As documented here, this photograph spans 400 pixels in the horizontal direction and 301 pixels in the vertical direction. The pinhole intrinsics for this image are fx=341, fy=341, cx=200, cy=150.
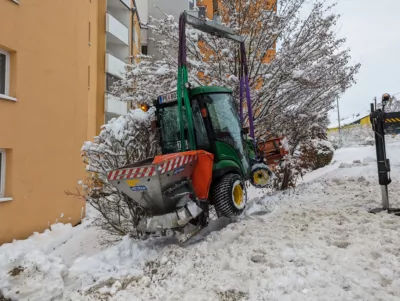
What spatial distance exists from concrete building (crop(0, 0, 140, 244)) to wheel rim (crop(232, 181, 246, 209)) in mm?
5829

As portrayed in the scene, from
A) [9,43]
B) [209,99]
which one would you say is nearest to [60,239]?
[9,43]

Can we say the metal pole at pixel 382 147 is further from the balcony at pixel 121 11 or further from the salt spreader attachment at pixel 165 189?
the balcony at pixel 121 11

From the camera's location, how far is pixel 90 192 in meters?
5.76

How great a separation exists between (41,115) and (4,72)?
4.41ft

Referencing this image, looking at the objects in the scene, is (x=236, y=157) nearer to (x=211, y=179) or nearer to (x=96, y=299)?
(x=211, y=179)

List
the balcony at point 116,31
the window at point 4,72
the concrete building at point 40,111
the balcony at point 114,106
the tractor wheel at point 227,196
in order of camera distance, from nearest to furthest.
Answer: the tractor wheel at point 227,196 → the concrete building at point 40,111 → the window at point 4,72 → the balcony at point 114,106 → the balcony at point 116,31

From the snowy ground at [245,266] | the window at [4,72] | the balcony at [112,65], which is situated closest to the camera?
the snowy ground at [245,266]

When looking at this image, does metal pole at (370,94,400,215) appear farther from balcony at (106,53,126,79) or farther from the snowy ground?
balcony at (106,53,126,79)

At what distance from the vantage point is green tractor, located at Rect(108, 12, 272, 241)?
14.0ft

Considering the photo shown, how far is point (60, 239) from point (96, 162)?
3.82 metres

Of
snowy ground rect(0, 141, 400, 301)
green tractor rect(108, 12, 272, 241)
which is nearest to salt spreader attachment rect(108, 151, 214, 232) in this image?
green tractor rect(108, 12, 272, 241)

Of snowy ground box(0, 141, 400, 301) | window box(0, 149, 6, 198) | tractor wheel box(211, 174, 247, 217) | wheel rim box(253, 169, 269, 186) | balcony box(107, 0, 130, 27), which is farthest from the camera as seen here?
balcony box(107, 0, 130, 27)

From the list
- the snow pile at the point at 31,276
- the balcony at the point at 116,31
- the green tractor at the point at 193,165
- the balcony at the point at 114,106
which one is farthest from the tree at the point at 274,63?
the balcony at the point at 116,31

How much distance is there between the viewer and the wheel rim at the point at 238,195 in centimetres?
502
